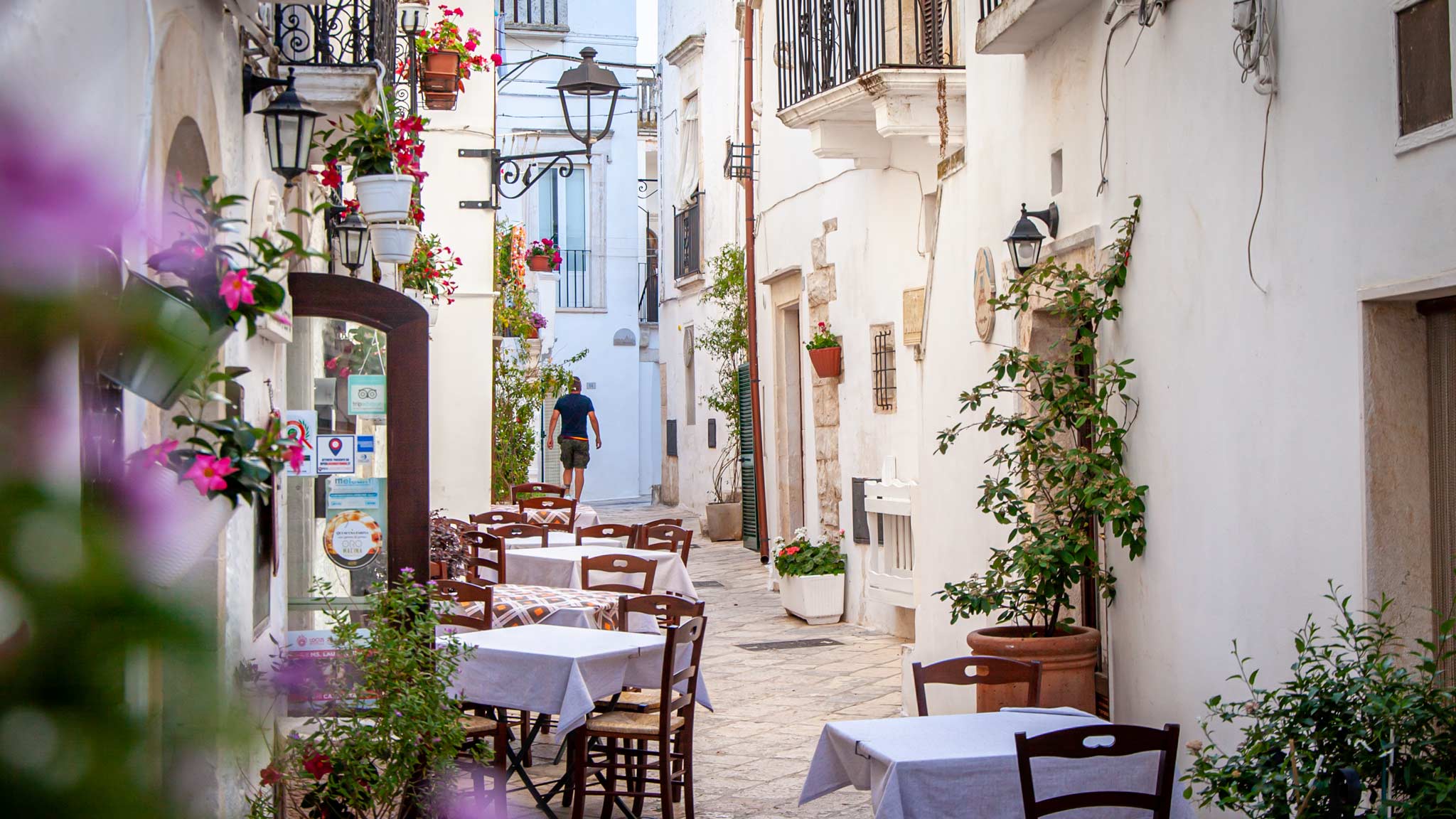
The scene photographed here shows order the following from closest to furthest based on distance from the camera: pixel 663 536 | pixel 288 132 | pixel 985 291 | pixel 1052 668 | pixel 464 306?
pixel 288 132
pixel 1052 668
pixel 985 291
pixel 663 536
pixel 464 306

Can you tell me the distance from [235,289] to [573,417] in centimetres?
1695

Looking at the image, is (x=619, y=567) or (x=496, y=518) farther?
(x=496, y=518)

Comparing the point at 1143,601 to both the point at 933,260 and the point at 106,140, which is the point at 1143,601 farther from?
the point at 106,140

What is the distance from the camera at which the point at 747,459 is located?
1662 cm

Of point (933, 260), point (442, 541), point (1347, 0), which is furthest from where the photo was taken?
point (442, 541)

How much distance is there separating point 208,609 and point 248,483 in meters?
1.99

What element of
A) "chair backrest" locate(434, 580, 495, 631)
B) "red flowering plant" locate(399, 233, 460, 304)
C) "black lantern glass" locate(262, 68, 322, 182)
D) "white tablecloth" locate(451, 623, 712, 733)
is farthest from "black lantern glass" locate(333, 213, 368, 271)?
"red flowering plant" locate(399, 233, 460, 304)

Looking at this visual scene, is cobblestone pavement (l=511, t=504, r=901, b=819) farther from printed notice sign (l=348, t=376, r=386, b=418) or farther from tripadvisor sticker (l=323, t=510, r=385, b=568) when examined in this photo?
printed notice sign (l=348, t=376, r=386, b=418)

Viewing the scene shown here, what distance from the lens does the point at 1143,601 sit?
5.79m

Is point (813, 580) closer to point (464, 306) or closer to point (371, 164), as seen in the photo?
point (464, 306)

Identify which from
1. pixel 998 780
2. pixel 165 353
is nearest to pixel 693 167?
pixel 998 780

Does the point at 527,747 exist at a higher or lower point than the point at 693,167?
lower

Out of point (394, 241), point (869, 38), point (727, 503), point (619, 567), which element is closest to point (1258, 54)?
point (394, 241)

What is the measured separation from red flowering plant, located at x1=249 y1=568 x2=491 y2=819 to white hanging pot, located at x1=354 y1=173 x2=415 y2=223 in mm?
2204
